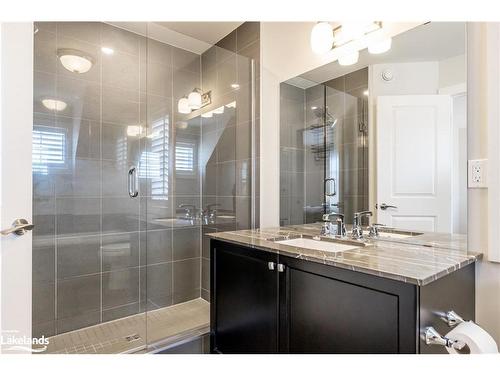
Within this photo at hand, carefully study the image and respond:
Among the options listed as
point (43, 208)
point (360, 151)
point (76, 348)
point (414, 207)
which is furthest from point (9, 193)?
point (414, 207)

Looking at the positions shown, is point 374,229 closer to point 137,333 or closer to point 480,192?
point 480,192

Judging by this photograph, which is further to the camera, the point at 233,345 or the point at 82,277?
the point at 82,277

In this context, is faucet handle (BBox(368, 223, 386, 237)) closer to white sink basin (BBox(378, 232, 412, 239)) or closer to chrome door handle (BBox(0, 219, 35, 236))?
white sink basin (BBox(378, 232, 412, 239))

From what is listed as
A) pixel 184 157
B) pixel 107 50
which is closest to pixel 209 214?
pixel 184 157

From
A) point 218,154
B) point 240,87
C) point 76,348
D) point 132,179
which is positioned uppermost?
point 240,87

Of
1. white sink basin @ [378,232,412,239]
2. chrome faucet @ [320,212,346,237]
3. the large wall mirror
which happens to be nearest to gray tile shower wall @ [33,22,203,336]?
the large wall mirror

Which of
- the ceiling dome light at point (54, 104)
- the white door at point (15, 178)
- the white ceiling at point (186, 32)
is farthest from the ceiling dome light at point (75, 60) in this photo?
the white door at point (15, 178)

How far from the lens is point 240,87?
2455 mm

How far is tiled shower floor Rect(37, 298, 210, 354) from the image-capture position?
1912 millimetres

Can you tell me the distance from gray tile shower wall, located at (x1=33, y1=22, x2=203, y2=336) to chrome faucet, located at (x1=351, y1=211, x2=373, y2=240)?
149 centimetres

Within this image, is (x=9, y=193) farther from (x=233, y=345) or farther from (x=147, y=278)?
(x=147, y=278)

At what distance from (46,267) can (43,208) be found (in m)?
0.41

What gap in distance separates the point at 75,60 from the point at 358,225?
2.24 meters

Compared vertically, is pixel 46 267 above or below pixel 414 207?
Result: below
